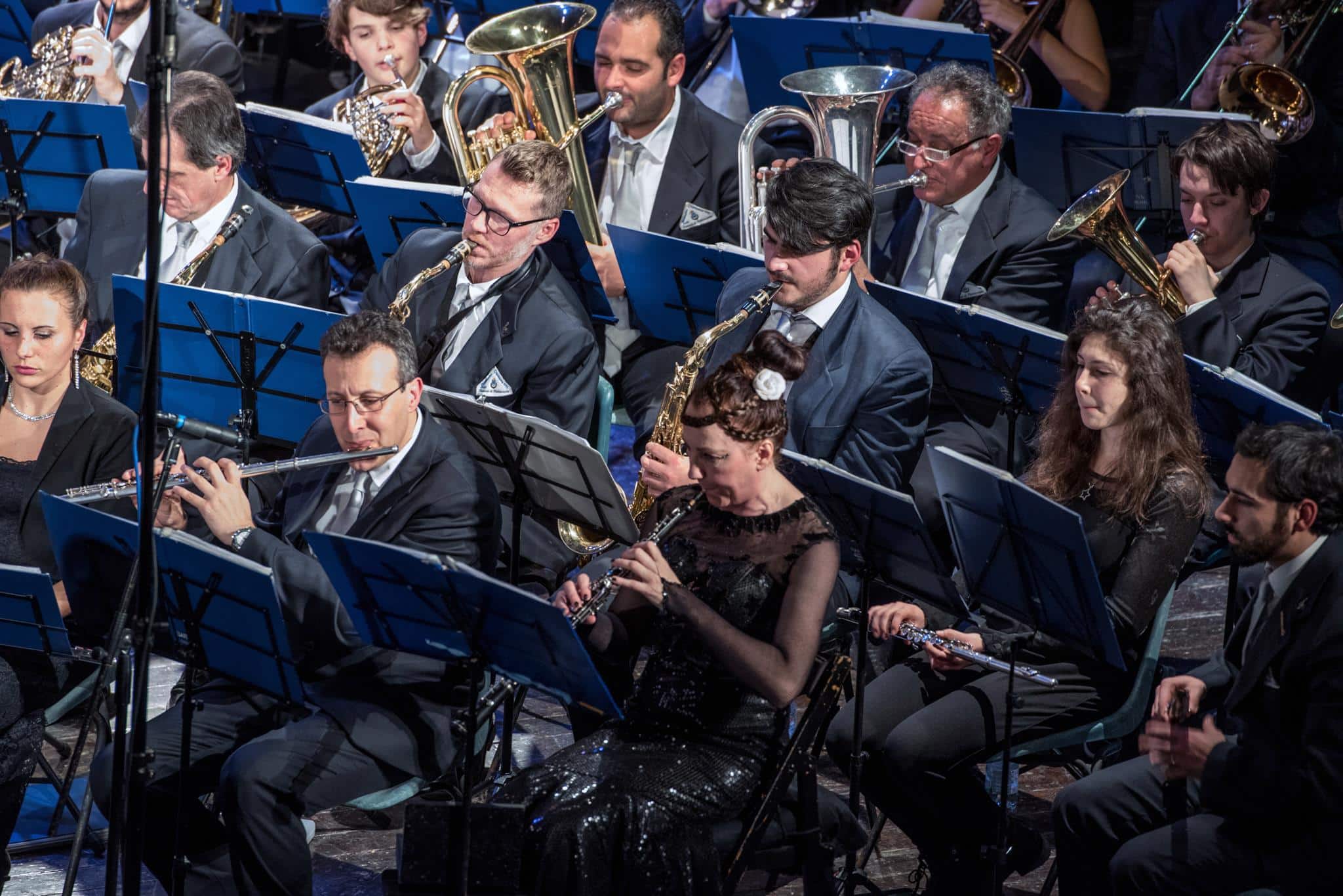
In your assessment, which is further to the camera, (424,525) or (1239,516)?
(424,525)

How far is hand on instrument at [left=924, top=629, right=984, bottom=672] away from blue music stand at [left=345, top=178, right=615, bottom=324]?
5.67 ft

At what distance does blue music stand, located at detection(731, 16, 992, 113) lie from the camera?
5.66 m

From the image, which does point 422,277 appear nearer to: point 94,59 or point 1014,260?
point 1014,260

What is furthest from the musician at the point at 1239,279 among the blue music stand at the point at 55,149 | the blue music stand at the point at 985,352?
the blue music stand at the point at 55,149

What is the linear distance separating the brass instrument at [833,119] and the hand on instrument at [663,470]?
1316mm

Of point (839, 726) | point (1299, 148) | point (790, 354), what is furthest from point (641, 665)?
point (1299, 148)

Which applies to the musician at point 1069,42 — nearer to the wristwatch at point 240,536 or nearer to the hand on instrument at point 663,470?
the hand on instrument at point 663,470

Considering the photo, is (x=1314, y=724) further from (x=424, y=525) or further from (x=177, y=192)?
(x=177, y=192)

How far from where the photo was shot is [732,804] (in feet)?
11.4

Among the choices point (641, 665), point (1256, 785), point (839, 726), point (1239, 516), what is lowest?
point (641, 665)

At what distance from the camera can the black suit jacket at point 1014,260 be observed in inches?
201

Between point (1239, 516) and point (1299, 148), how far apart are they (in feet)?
8.25

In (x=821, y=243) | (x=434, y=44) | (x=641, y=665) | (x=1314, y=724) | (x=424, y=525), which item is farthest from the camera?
(x=434, y=44)

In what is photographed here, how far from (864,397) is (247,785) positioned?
189cm
